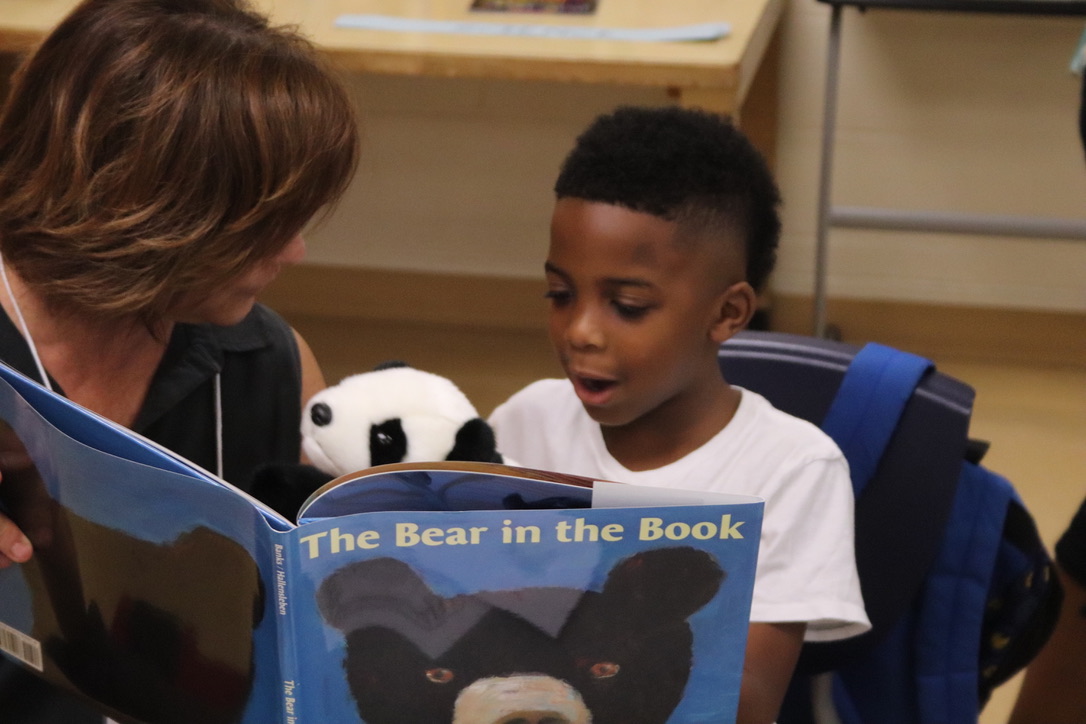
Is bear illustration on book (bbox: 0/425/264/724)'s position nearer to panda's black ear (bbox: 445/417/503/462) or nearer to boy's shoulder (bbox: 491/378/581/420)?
panda's black ear (bbox: 445/417/503/462)

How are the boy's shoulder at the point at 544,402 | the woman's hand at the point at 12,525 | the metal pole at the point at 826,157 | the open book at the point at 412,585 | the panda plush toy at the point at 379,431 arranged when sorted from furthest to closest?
the metal pole at the point at 826,157
the boy's shoulder at the point at 544,402
the panda plush toy at the point at 379,431
the woman's hand at the point at 12,525
the open book at the point at 412,585

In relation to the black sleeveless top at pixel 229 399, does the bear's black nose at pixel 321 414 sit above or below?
above

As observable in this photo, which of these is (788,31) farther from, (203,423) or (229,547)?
(229,547)

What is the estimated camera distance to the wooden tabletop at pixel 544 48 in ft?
6.04

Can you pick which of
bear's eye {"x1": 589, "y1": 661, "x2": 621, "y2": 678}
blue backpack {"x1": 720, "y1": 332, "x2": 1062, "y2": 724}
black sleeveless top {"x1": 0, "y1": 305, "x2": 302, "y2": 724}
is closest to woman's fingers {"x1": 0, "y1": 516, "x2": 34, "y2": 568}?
black sleeveless top {"x1": 0, "y1": 305, "x2": 302, "y2": 724}

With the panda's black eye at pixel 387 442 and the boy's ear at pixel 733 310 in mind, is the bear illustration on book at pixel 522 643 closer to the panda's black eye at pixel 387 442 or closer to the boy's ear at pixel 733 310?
the panda's black eye at pixel 387 442

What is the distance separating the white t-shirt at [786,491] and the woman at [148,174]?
0.35 m

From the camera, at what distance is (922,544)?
1049mm

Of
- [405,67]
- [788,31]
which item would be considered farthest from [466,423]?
[788,31]

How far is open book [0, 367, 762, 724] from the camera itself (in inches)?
25.1

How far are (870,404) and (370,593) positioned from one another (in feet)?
1.85

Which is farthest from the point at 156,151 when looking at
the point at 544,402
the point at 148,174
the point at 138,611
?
the point at 544,402

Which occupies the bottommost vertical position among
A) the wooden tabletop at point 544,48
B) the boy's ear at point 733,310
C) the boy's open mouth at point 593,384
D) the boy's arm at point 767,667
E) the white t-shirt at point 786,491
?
the boy's arm at point 767,667

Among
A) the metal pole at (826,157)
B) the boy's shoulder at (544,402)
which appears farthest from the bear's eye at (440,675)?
the metal pole at (826,157)
